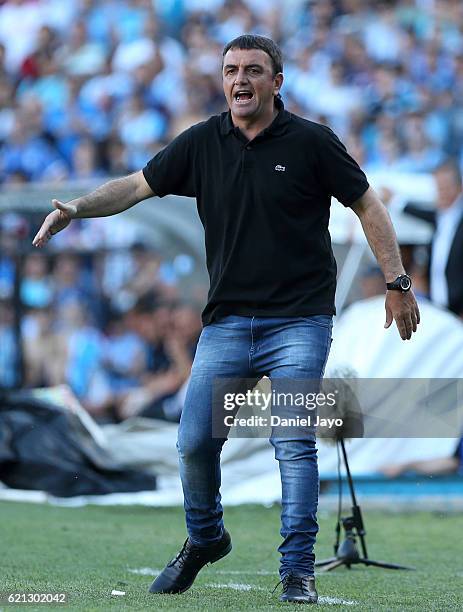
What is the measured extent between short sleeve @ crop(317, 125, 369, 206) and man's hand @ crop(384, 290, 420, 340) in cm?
39

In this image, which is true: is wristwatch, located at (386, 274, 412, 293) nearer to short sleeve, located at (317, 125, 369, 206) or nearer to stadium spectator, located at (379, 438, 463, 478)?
short sleeve, located at (317, 125, 369, 206)

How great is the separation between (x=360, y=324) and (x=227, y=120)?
5.50 meters

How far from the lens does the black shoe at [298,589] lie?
430 centimetres

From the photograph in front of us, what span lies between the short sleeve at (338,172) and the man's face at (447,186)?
574 centimetres

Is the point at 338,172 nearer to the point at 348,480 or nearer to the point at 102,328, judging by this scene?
the point at 348,480

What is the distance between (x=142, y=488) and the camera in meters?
9.65

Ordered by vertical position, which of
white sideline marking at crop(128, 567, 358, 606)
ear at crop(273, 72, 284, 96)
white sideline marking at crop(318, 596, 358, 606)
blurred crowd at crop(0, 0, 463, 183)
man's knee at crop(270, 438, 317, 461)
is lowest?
white sideline marking at crop(128, 567, 358, 606)

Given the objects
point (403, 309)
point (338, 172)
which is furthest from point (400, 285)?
point (338, 172)

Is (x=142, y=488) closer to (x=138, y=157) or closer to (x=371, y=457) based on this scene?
(x=371, y=457)

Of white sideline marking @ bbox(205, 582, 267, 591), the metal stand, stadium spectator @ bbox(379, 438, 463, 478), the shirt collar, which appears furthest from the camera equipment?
stadium spectator @ bbox(379, 438, 463, 478)

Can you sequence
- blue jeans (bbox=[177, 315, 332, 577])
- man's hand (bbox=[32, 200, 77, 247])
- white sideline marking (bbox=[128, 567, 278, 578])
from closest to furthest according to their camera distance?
blue jeans (bbox=[177, 315, 332, 577]), man's hand (bbox=[32, 200, 77, 247]), white sideline marking (bbox=[128, 567, 278, 578])

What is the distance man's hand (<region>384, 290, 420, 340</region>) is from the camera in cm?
448

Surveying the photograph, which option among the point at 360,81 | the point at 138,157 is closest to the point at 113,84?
the point at 138,157

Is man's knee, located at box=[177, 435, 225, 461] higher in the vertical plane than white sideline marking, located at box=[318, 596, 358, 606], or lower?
higher
